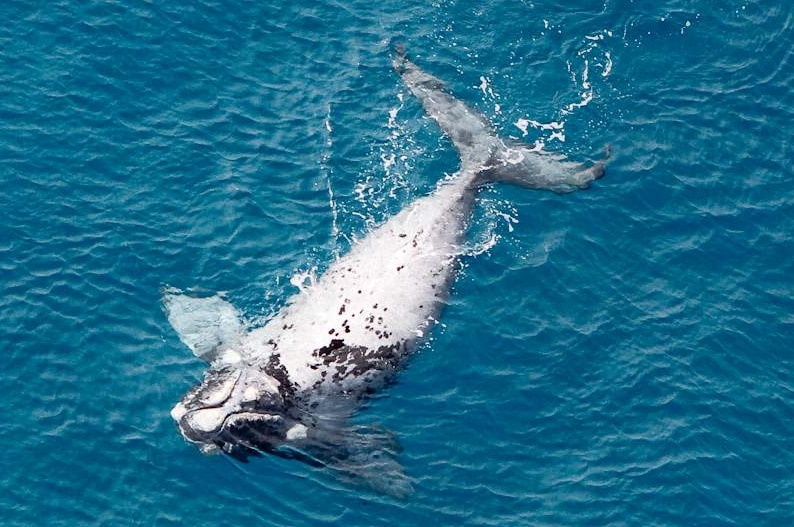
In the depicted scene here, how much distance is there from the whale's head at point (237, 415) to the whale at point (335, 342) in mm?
29

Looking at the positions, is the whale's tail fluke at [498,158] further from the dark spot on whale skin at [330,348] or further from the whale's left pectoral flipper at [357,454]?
the whale's left pectoral flipper at [357,454]

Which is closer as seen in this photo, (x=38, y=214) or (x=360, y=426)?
(x=360, y=426)

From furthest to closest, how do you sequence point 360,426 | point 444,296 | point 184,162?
point 184,162
point 444,296
point 360,426

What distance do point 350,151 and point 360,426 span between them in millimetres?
9998

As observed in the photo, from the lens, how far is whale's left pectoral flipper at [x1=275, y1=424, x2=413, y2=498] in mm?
30297

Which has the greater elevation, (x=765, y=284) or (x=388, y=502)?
(x=765, y=284)

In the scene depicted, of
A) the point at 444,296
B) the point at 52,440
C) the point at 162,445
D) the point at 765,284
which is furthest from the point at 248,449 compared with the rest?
the point at 765,284

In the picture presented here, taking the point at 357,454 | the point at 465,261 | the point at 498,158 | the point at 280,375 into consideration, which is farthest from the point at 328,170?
the point at 357,454

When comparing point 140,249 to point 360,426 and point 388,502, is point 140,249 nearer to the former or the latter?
point 360,426

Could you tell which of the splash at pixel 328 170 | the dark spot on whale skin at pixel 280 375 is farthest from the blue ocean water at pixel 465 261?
the dark spot on whale skin at pixel 280 375

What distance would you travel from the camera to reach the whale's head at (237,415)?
99.5 feet

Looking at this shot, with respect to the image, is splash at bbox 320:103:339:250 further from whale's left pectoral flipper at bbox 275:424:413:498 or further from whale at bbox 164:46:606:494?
whale's left pectoral flipper at bbox 275:424:413:498

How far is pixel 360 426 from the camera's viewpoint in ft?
103

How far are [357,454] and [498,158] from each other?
11.1m
